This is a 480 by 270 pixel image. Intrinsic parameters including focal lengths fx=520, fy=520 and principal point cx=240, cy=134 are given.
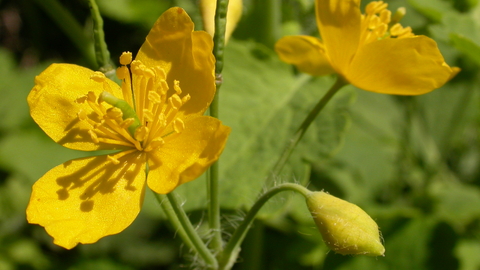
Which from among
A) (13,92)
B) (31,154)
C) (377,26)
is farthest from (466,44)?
(13,92)

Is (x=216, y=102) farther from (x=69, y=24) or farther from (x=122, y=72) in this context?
(x=69, y=24)

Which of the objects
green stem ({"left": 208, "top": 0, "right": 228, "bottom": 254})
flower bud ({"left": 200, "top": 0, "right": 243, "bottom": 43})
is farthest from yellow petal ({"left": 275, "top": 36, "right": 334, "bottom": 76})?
green stem ({"left": 208, "top": 0, "right": 228, "bottom": 254})

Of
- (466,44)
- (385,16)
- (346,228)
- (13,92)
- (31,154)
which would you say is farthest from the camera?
(13,92)

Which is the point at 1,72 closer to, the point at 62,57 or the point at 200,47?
the point at 62,57

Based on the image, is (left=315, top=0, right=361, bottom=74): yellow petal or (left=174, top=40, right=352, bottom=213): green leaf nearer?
(left=315, top=0, right=361, bottom=74): yellow petal

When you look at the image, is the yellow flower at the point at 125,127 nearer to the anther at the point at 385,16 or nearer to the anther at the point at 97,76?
the anther at the point at 97,76

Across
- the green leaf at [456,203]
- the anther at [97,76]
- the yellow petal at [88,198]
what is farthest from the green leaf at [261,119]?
the green leaf at [456,203]

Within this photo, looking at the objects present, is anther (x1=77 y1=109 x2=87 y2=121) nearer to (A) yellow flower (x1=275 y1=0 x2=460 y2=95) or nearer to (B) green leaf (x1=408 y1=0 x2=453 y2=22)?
(A) yellow flower (x1=275 y1=0 x2=460 y2=95)
